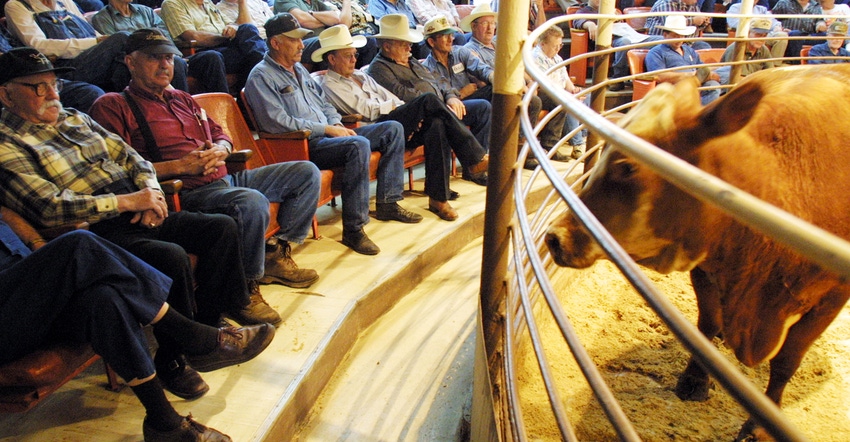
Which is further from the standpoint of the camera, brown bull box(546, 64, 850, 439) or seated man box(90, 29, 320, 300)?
seated man box(90, 29, 320, 300)

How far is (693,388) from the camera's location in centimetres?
189

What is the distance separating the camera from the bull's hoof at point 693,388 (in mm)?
1879

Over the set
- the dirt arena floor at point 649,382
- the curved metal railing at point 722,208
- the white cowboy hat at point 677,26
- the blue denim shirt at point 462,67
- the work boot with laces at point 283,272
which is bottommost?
the dirt arena floor at point 649,382

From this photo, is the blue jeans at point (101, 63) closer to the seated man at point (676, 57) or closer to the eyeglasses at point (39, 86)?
the eyeglasses at point (39, 86)

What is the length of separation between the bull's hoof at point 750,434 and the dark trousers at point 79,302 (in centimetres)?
187

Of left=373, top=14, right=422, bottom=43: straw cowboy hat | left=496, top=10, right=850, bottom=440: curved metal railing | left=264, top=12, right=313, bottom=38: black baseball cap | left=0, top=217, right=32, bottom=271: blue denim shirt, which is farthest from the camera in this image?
left=373, top=14, right=422, bottom=43: straw cowboy hat

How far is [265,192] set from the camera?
2666 millimetres

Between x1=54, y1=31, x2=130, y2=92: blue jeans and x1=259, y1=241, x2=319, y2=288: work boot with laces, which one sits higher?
x1=54, y1=31, x2=130, y2=92: blue jeans

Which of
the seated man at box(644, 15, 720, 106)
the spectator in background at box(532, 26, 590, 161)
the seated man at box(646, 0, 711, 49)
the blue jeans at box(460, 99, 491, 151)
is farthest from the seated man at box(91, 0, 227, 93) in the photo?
the seated man at box(646, 0, 711, 49)

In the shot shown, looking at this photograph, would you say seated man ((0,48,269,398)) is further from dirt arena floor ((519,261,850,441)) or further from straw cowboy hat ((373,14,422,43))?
straw cowboy hat ((373,14,422,43))

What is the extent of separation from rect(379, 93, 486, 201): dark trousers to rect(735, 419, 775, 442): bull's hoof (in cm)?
224

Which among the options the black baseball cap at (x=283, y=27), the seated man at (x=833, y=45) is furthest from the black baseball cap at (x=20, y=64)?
the seated man at (x=833, y=45)

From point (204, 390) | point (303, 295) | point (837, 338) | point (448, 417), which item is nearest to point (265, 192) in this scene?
point (303, 295)

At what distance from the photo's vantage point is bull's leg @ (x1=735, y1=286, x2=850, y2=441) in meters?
1.47
